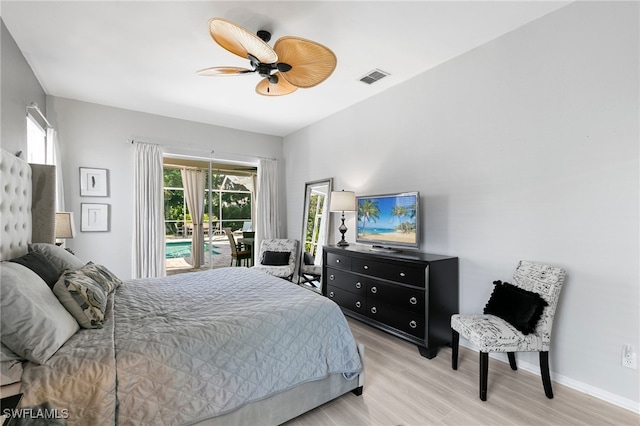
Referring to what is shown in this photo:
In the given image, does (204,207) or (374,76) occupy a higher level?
(374,76)

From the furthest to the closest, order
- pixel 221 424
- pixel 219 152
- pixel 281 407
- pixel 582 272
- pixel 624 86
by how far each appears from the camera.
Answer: pixel 219 152
pixel 582 272
pixel 624 86
pixel 281 407
pixel 221 424

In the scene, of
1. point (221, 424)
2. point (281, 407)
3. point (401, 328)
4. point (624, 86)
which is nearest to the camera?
point (221, 424)

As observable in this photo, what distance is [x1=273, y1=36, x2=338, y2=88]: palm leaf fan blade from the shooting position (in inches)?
77.2

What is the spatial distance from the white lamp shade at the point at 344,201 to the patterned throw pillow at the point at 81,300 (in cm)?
259

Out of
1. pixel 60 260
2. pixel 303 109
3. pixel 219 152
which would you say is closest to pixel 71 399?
pixel 60 260

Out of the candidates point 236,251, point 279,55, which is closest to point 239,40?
point 279,55

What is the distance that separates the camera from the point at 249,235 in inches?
211

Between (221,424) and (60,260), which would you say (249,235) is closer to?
(60,260)

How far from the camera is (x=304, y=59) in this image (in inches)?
84.2

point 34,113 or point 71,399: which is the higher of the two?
point 34,113

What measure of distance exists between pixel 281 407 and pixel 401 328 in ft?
4.87

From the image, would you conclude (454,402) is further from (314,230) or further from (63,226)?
(63,226)

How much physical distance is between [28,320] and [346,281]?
2.71 meters

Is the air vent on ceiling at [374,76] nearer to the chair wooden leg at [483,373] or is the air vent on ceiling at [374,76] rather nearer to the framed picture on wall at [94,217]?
the chair wooden leg at [483,373]
